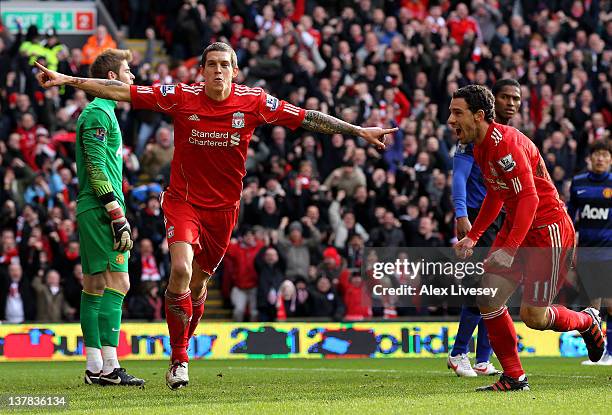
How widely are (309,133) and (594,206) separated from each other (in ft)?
28.1

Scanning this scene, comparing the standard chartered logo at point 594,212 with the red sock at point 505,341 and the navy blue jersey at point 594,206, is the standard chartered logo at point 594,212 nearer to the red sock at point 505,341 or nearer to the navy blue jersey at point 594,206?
the navy blue jersey at point 594,206

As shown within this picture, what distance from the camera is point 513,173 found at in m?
9.43

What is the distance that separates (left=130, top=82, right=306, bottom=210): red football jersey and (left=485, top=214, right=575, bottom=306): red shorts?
6.73ft

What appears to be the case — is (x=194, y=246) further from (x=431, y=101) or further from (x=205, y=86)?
(x=431, y=101)

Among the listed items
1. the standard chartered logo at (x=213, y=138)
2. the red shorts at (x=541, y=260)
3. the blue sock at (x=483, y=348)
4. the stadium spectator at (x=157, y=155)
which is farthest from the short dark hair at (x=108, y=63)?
the stadium spectator at (x=157, y=155)

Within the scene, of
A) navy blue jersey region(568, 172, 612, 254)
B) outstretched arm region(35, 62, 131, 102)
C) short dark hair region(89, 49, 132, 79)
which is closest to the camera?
outstretched arm region(35, 62, 131, 102)

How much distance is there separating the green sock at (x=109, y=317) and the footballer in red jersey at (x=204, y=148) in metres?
0.66

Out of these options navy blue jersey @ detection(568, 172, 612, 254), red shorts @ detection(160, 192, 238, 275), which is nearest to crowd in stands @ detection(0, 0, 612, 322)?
navy blue jersey @ detection(568, 172, 612, 254)

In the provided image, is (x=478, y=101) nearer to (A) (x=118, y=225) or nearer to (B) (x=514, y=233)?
(B) (x=514, y=233)

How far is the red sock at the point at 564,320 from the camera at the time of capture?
9898 mm

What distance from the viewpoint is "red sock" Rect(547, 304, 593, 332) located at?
32.5 feet

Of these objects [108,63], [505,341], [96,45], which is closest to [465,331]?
[505,341]

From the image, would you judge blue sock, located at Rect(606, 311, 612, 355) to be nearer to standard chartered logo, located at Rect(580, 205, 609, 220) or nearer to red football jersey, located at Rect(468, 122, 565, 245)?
standard chartered logo, located at Rect(580, 205, 609, 220)

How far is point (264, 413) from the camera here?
318 inches
